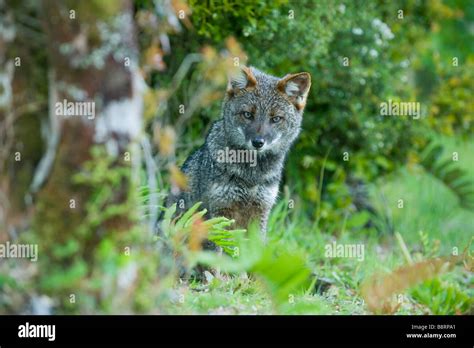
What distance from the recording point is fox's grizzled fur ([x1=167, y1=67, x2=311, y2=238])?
7852 mm

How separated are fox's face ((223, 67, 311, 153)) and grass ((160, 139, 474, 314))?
3.56 feet

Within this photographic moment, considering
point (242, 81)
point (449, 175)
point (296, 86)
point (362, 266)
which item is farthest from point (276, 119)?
point (449, 175)

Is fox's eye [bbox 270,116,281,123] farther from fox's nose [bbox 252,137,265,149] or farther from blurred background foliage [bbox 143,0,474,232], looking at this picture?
blurred background foliage [bbox 143,0,474,232]

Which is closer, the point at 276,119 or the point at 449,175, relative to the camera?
the point at 276,119

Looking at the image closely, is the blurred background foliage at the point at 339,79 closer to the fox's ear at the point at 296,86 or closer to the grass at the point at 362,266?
the grass at the point at 362,266

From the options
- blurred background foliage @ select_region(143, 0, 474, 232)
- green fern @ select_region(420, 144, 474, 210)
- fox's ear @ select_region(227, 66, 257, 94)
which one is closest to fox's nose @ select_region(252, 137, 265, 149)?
fox's ear @ select_region(227, 66, 257, 94)

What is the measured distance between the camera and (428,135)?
11078 mm

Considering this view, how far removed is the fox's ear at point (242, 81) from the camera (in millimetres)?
7801

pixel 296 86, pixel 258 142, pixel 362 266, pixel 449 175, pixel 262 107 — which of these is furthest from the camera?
pixel 449 175

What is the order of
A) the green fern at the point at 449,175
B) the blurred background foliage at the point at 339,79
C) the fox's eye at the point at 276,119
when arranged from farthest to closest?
1. the green fern at the point at 449,175
2. the blurred background foliage at the point at 339,79
3. the fox's eye at the point at 276,119

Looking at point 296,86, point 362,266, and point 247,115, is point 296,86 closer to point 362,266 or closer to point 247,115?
point 247,115

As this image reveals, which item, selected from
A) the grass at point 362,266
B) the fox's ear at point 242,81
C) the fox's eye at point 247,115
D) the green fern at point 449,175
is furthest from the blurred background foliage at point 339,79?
the fox's eye at point 247,115

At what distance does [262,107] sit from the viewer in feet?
25.8

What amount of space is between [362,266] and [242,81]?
2.25 m
